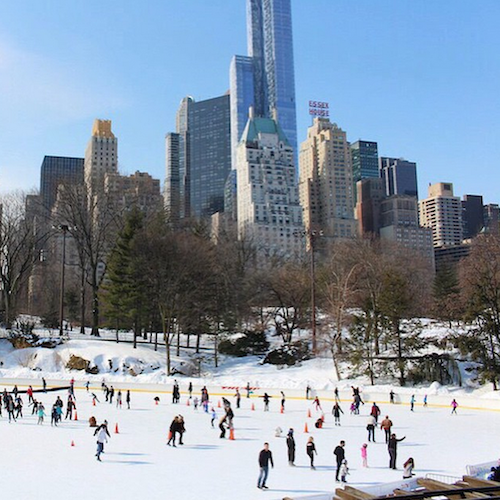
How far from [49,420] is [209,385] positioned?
48.0 feet

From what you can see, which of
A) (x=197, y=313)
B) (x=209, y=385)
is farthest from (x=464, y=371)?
(x=197, y=313)

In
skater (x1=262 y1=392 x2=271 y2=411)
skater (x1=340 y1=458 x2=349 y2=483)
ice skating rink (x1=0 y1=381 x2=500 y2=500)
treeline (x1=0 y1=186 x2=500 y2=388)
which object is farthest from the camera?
treeline (x1=0 y1=186 x2=500 y2=388)

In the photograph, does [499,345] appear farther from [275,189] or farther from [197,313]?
[275,189]

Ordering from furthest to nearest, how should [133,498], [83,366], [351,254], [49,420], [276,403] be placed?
[351,254], [83,366], [276,403], [49,420], [133,498]

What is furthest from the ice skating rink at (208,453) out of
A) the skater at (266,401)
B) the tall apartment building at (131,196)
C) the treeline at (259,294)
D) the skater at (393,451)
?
the tall apartment building at (131,196)

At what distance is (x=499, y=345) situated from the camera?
39.4 m

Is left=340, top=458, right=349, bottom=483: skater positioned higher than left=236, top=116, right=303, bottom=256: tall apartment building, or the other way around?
left=236, top=116, right=303, bottom=256: tall apartment building

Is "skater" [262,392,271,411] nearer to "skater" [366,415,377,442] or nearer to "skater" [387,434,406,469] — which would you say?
"skater" [366,415,377,442]

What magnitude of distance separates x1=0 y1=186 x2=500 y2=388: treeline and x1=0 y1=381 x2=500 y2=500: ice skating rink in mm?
10306

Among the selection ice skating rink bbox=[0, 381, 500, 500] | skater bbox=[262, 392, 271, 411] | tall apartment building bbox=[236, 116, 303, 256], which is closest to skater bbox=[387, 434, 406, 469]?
ice skating rink bbox=[0, 381, 500, 500]

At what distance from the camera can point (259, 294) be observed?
59406 millimetres

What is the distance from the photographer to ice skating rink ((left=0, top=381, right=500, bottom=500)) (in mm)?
15625

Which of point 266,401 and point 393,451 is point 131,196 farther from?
point 393,451

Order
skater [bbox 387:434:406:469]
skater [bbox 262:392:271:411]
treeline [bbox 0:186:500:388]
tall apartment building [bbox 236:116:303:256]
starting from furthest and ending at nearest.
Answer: tall apartment building [bbox 236:116:303:256]
treeline [bbox 0:186:500:388]
skater [bbox 262:392:271:411]
skater [bbox 387:434:406:469]
